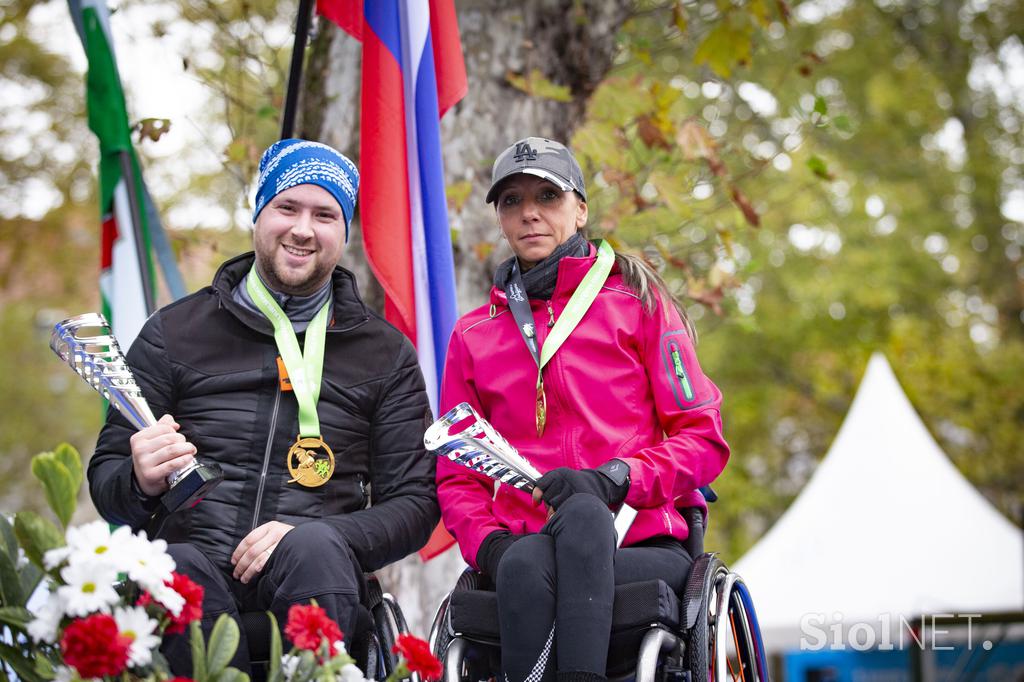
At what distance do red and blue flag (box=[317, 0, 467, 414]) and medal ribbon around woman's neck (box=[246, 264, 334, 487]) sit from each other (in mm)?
1069

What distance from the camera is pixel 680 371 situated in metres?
3.43

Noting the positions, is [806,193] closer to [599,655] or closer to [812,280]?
[812,280]

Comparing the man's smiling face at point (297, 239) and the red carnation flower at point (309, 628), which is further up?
the man's smiling face at point (297, 239)

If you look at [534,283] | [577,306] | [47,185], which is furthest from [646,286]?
[47,185]

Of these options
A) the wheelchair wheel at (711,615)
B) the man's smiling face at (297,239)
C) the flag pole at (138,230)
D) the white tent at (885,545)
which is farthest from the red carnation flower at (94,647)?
the white tent at (885,545)

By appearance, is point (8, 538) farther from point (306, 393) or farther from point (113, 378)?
point (306, 393)

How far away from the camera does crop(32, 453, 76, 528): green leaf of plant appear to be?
238 cm

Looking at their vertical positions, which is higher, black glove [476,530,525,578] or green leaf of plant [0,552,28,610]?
black glove [476,530,525,578]

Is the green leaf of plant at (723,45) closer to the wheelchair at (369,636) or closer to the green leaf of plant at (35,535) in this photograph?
the wheelchair at (369,636)

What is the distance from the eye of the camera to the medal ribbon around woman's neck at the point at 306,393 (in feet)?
11.0

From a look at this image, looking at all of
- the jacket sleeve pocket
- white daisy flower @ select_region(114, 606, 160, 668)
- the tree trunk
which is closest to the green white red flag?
the tree trunk

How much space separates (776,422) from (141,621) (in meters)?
15.8

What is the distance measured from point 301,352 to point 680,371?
1089 millimetres

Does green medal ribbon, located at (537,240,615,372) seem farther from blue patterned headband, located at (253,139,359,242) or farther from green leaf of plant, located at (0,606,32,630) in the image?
green leaf of plant, located at (0,606,32,630)
